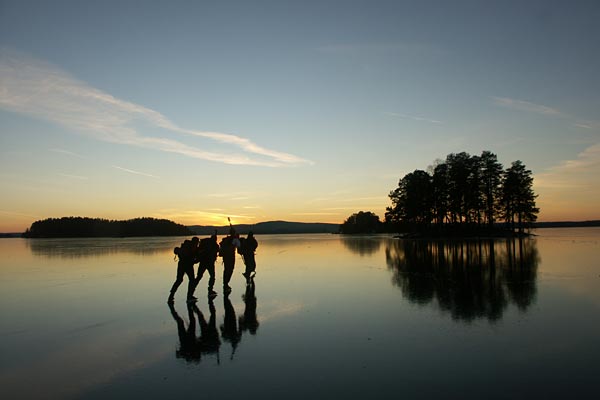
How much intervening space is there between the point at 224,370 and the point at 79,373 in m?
2.47

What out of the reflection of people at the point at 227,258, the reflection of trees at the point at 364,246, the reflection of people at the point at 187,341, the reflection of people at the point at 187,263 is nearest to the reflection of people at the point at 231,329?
the reflection of people at the point at 187,341

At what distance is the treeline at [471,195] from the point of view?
3002 inches

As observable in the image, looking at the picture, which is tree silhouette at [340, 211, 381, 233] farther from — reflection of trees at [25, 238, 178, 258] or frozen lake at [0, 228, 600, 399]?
frozen lake at [0, 228, 600, 399]

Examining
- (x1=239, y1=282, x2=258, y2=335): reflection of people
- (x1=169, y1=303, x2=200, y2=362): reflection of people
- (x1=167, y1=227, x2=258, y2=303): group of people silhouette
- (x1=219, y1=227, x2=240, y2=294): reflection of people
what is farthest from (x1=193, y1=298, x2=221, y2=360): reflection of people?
(x1=219, y1=227, x2=240, y2=294): reflection of people

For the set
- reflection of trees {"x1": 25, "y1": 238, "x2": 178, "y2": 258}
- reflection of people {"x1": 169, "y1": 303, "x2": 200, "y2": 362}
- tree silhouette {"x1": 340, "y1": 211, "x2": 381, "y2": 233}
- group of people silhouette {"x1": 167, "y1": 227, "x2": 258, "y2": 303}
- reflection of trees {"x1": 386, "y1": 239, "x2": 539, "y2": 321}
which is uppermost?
tree silhouette {"x1": 340, "y1": 211, "x2": 381, "y2": 233}

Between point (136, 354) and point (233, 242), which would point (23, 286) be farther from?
point (136, 354)

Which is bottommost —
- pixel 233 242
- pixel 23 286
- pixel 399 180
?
pixel 23 286

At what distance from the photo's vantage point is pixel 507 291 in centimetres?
1366

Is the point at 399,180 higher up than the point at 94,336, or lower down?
higher up

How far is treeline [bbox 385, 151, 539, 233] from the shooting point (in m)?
76.2

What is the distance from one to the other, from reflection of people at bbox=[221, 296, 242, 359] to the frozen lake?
1.7 inches

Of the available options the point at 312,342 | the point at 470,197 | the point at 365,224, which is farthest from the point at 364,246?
the point at 365,224

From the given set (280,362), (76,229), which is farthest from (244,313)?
(76,229)

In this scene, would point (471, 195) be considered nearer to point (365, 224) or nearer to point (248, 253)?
point (248, 253)
